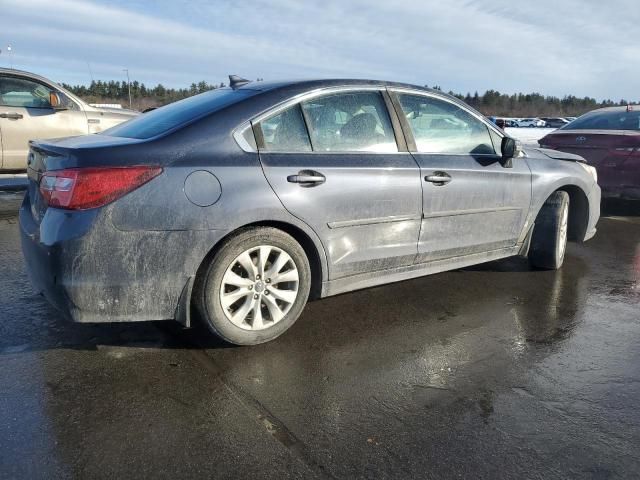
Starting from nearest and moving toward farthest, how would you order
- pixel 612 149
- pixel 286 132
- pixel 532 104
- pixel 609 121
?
pixel 286 132 → pixel 612 149 → pixel 609 121 → pixel 532 104

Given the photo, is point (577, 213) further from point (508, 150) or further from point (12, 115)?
point (12, 115)

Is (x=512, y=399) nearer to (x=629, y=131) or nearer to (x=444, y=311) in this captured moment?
(x=444, y=311)

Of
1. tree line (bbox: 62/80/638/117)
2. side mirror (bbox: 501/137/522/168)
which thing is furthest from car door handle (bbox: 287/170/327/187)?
tree line (bbox: 62/80/638/117)

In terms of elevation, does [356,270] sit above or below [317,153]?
below

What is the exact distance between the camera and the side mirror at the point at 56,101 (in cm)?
809

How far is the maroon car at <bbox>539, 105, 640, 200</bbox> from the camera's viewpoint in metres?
7.26

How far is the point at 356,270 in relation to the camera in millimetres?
3691

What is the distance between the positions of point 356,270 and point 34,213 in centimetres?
195

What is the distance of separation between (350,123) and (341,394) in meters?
1.78

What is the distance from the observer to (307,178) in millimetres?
3359

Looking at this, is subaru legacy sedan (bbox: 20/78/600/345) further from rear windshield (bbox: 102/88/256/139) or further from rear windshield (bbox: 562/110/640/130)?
rear windshield (bbox: 562/110/640/130)

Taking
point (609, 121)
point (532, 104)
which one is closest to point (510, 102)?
point (532, 104)

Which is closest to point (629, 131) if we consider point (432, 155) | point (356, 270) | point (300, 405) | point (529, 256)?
point (529, 256)

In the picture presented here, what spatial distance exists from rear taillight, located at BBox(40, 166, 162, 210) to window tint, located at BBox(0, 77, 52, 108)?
6.23 meters
